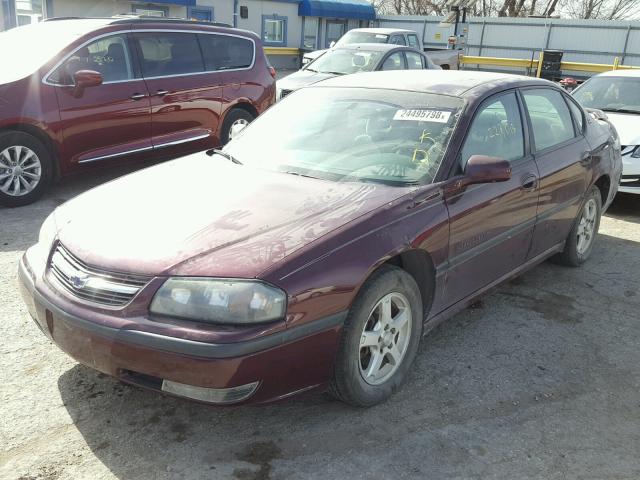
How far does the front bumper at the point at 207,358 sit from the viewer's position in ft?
8.02

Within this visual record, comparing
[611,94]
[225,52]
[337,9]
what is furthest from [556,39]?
[225,52]

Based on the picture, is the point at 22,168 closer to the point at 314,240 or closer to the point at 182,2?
the point at 314,240

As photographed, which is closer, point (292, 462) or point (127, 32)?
point (292, 462)

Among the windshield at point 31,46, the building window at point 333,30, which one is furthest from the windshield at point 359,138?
the building window at point 333,30

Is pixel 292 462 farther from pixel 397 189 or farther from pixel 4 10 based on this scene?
pixel 4 10

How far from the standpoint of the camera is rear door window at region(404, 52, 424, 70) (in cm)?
1235

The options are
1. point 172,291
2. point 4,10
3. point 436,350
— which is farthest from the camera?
point 4,10

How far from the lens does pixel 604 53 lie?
82.2 feet

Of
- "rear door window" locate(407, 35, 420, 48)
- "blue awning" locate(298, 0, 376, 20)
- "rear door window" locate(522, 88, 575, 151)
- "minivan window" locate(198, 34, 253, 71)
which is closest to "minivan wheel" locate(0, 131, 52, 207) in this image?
"minivan window" locate(198, 34, 253, 71)

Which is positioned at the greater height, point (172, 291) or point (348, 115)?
point (348, 115)

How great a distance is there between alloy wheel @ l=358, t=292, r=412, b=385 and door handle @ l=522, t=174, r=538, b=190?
1368 millimetres

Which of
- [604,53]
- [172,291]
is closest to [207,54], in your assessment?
[172,291]

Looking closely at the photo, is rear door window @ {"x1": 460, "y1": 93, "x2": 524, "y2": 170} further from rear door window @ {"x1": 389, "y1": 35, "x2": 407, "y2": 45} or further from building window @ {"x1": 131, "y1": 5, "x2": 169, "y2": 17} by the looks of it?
building window @ {"x1": 131, "y1": 5, "x2": 169, "y2": 17}

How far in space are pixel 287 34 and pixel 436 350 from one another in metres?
24.8
